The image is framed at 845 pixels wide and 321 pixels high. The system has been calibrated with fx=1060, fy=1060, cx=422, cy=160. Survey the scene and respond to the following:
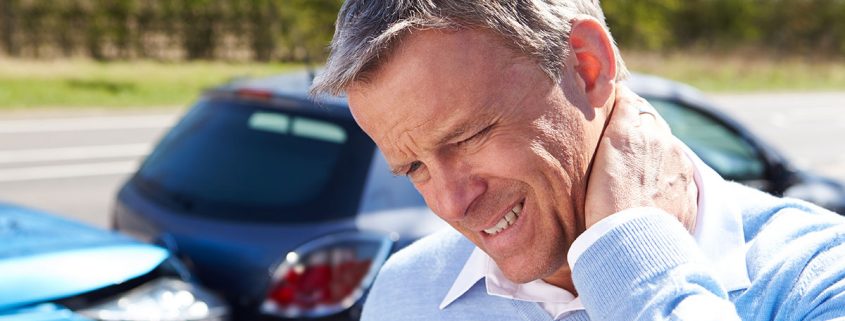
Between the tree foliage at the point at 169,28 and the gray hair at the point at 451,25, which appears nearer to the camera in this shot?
the gray hair at the point at 451,25

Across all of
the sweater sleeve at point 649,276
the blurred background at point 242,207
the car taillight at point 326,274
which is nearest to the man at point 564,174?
the sweater sleeve at point 649,276

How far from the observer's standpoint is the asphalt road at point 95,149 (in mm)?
9594

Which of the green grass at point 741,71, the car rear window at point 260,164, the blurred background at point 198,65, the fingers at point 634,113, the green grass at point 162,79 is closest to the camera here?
the fingers at point 634,113

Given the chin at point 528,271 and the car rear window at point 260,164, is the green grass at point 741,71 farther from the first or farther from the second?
the chin at point 528,271

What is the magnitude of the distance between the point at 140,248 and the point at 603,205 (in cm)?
229

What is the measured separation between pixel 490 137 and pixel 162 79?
63.4ft

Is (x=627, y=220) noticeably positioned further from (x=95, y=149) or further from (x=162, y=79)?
(x=162, y=79)

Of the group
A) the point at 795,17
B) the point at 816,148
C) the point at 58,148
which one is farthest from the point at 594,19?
the point at 795,17

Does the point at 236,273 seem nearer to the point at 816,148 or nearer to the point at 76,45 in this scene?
the point at 816,148

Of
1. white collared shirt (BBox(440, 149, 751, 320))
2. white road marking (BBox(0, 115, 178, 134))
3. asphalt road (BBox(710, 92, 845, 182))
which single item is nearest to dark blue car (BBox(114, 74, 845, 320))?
white collared shirt (BBox(440, 149, 751, 320))

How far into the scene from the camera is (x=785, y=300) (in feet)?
4.38

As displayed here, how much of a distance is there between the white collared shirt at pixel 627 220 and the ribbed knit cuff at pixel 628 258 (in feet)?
0.06

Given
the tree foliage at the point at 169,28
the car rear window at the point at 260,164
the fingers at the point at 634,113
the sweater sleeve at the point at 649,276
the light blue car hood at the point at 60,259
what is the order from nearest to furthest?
the sweater sleeve at the point at 649,276 < the fingers at the point at 634,113 < the light blue car hood at the point at 60,259 < the car rear window at the point at 260,164 < the tree foliage at the point at 169,28

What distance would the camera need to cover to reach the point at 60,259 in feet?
10.1
